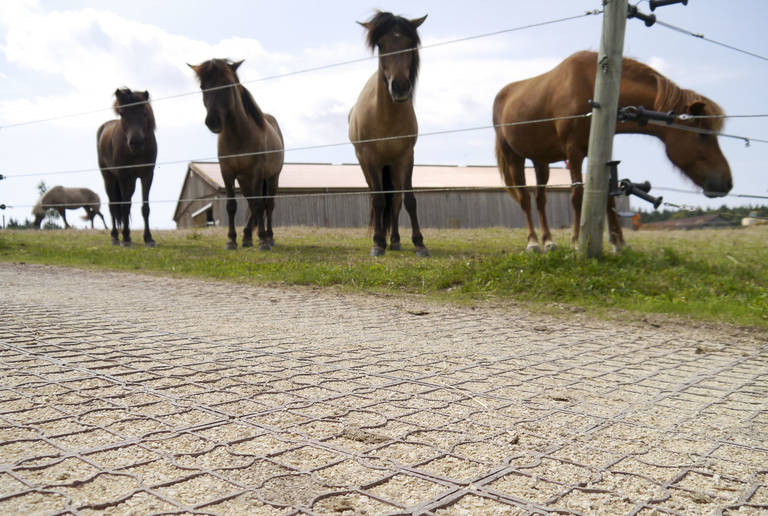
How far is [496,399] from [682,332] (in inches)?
82.7

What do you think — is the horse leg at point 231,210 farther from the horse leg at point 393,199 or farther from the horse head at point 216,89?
the horse leg at point 393,199

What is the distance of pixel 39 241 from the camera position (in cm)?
1102

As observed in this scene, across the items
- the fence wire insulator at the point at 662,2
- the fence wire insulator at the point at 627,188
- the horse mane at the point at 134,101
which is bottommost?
the fence wire insulator at the point at 627,188

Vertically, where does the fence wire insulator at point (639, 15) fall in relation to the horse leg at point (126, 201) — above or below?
above

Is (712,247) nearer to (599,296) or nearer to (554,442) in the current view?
(599,296)

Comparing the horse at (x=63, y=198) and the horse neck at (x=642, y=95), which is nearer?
the horse neck at (x=642, y=95)

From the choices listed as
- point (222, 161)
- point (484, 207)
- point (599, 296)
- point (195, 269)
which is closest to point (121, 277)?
point (195, 269)

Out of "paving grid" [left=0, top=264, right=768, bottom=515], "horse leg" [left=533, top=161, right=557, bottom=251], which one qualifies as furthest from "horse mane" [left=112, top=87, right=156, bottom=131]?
"paving grid" [left=0, top=264, right=768, bottom=515]

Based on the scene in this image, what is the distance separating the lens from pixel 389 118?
24.6 ft

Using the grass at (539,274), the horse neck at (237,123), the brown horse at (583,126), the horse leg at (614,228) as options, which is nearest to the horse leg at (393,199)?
the grass at (539,274)

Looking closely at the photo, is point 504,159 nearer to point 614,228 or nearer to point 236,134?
point 614,228

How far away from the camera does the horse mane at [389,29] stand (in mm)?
7020

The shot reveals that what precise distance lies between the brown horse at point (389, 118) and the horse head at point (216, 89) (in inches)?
73.4

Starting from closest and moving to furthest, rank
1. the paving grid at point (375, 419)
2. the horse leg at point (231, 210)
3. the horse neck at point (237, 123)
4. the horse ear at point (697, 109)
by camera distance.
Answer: the paving grid at point (375, 419) < the horse ear at point (697, 109) < the horse neck at point (237, 123) < the horse leg at point (231, 210)
